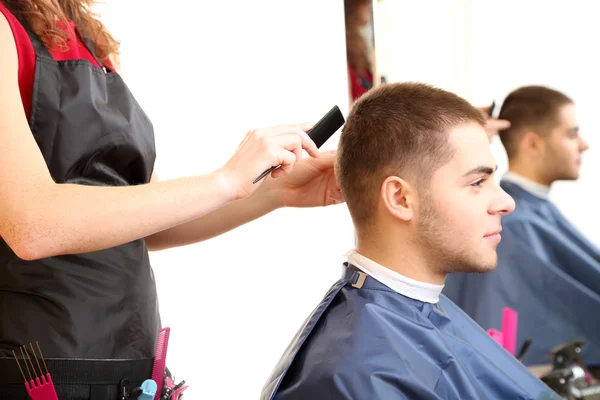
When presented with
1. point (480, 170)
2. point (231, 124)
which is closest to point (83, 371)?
point (480, 170)

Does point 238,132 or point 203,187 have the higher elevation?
point 203,187

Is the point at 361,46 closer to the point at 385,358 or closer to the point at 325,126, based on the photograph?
the point at 325,126

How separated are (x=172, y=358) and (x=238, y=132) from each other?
880 mm

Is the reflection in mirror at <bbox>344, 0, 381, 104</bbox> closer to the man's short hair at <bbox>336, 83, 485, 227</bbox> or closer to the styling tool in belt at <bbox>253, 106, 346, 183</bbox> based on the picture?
the man's short hair at <bbox>336, 83, 485, 227</bbox>

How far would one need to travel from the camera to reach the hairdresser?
0.99 metres

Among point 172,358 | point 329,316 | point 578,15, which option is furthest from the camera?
point 172,358

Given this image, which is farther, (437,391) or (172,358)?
(172,358)

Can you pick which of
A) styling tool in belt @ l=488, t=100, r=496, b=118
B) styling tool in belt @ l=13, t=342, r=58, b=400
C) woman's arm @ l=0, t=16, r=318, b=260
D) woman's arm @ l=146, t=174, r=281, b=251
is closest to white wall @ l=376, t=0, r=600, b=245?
styling tool in belt @ l=488, t=100, r=496, b=118

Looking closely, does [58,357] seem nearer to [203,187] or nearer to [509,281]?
[203,187]

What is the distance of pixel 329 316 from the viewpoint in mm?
1365

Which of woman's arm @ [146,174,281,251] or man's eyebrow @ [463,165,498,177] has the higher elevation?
man's eyebrow @ [463,165,498,177]

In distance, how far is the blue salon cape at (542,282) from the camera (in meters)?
1.95

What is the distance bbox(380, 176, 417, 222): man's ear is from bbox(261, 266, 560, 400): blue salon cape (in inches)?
6.4

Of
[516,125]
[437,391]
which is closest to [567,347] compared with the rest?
[516,125]
